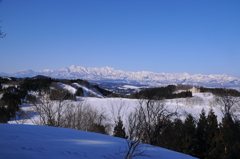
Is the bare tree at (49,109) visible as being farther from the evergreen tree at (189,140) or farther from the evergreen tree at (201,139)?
the evergreen tree at (201,139)

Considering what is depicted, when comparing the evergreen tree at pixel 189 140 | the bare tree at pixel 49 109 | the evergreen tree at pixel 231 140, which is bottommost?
the evergreen tree at pixel 189 140

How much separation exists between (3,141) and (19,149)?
816mm

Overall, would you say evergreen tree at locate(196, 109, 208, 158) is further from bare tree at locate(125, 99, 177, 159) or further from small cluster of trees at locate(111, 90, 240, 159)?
bare tree at locate(125, 99, 177, 159)

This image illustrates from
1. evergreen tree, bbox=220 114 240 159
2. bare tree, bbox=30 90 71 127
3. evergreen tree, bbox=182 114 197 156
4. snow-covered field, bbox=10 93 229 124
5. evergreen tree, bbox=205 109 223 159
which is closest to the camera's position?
evergreen tree, bbox=220 114 240 159

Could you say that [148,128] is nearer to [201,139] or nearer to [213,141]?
[213,141]

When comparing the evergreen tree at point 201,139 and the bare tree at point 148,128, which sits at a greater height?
the bare tree at point 148,128

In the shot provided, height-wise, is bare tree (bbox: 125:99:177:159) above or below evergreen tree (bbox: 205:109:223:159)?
above

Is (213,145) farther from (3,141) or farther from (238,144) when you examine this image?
(3,141)

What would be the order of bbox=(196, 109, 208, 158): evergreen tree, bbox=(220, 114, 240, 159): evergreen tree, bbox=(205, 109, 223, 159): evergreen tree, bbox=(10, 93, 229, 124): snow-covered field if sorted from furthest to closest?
bbox=(10, 93, 229, 124): snow-covered field
bbox=(196, 109, 208, 158): evergreen tree
bbox=(205, 109, 223, 159): evergreen tree
bbox=(220, 114, 240, 159): evergreen tree

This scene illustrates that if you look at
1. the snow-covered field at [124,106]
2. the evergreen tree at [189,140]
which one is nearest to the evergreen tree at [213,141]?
the evergreen tree at [189,140]

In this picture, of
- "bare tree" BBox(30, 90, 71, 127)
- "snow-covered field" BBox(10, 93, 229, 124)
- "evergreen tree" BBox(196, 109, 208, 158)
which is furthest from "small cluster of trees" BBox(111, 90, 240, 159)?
"bare tree" BBox(30, 90, 71, 127)

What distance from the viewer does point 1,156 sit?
354 cm

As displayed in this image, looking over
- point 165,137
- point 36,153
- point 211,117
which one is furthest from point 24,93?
point 36,153

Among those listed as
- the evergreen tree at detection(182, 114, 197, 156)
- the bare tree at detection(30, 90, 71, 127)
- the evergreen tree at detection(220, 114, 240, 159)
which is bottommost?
the evergreen tree at detection(182, 114, 197, 156)
